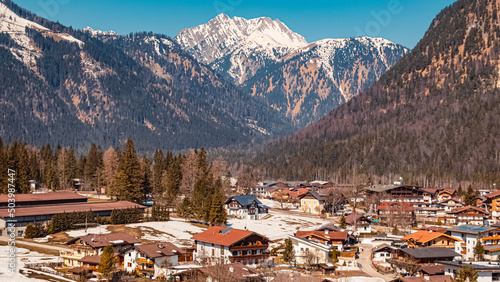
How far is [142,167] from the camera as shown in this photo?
15475cm

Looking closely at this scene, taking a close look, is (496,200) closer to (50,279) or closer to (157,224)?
(157,224)

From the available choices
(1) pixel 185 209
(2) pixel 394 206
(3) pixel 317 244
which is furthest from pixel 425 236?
(1) pixel 185 209

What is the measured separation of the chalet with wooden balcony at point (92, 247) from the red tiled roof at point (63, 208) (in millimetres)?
22135

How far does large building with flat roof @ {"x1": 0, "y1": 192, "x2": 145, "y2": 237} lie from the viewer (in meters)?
108

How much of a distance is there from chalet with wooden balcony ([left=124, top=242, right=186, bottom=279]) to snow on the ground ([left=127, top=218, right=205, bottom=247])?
15711 mm

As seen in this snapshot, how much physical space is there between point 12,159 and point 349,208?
309 ft

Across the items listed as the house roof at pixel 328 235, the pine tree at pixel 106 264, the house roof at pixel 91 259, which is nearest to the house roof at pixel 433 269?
the house roof at pixel 328 235

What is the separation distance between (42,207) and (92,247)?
120 ft

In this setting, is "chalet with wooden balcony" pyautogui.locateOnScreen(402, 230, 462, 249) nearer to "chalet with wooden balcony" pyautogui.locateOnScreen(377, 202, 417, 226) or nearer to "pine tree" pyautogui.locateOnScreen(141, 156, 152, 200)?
"chalet with wooden balcony" pyautogui.locateOnScreen(377, 202, 417, 226)

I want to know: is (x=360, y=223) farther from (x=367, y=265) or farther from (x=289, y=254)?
(x=289, y=254)

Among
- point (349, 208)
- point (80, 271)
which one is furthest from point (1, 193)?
point (349, 208)

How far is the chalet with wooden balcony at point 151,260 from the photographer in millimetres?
83500

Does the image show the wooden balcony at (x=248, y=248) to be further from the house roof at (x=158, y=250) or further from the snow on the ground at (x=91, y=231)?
the snow on the ground at (x=91, y=231)

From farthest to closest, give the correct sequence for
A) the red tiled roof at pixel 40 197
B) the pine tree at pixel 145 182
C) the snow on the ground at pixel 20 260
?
the pine tree at pixel 145 182 < the red tiled roof at pixel 40 197 < the snow on the ground at pixel 20 260
